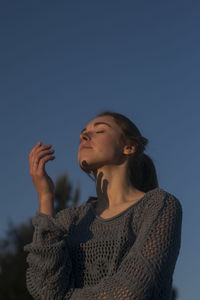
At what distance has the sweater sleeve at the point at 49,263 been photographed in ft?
9.09

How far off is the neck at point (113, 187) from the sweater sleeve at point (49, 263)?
2.23ft

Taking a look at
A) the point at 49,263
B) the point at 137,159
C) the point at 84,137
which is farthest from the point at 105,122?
the point at 49,263

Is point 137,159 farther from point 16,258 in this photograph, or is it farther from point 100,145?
point 16,258

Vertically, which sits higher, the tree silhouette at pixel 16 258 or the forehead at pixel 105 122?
the tree silhouette at pixel 16 258

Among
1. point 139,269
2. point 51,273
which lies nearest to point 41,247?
point 51,273

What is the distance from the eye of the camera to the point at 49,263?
2773 mm

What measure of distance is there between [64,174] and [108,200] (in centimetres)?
2317

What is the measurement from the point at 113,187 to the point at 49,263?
3.24 ft

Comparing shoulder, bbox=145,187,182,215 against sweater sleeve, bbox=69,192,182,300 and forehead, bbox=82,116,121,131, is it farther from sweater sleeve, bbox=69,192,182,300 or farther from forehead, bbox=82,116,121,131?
forehead, bbox=82,116,121,131

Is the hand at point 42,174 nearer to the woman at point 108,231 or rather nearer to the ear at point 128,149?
the woman at point 108,231

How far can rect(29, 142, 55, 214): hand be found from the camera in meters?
3.15

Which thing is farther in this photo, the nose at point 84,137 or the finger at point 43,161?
the nose at point 84,137

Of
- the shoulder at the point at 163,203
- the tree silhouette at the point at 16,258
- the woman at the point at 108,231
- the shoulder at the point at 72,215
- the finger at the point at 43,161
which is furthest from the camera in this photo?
the tree silhouette at the point at 16,258

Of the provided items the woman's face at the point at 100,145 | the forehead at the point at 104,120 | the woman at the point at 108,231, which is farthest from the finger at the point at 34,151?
the forehead at the point at 104,120
